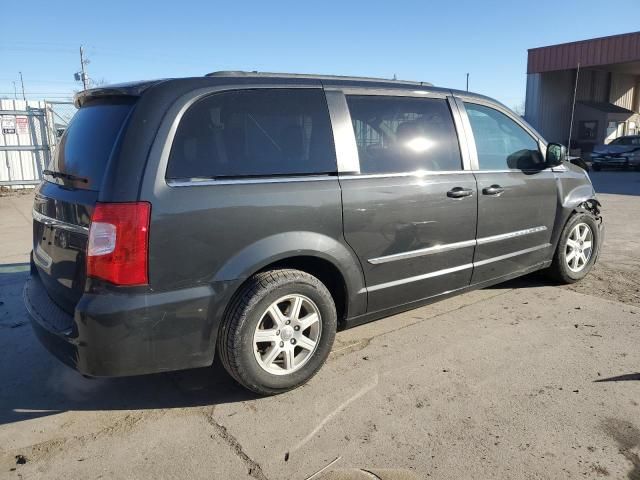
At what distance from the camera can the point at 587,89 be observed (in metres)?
31.5

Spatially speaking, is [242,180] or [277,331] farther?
[277,331]

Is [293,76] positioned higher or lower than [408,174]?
higher

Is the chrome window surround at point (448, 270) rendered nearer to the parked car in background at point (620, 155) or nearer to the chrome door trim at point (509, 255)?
the chrome door trim at point (509, 255)

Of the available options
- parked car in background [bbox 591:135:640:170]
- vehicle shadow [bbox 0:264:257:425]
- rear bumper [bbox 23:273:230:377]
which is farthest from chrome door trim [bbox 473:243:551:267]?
parked car in background [bbox 591:135:640:170]

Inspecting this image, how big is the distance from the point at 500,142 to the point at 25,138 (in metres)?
14.5

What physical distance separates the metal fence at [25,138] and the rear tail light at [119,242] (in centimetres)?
1373

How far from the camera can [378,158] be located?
3410 millimetres

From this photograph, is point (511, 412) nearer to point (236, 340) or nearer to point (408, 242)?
point (408, 242)

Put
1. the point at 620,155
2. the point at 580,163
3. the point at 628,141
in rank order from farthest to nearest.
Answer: the point at 628,141 → the point at 620,155 → the point at 580,163

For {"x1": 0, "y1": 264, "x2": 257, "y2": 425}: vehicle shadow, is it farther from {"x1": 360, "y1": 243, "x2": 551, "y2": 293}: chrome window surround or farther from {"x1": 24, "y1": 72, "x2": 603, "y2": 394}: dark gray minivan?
{"x1": 360, "y1": 243, "x2": 551, "y2": 293}: chrome window surround

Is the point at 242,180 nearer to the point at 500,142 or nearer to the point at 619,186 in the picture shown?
the point at 500,142

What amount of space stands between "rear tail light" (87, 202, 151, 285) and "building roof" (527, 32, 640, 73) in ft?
92.7

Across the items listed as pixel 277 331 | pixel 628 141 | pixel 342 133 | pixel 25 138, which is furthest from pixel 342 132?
pixel 628 141

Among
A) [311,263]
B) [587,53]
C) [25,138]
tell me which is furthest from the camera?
[587,53]
